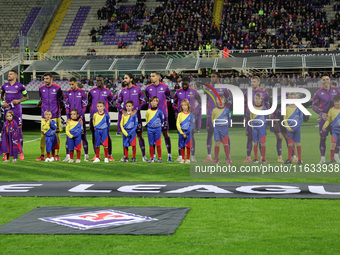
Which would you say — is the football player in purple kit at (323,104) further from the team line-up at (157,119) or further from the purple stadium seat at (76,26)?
the purple stadium seat at (76,26)

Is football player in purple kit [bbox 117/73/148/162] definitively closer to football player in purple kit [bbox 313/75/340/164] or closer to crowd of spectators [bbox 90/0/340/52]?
football player in purple kit [bbox 313/75/340/164]

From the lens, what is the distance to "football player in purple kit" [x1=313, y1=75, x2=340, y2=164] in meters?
9.80

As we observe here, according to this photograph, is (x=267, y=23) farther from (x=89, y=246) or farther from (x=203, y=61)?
(x=89, y=246)

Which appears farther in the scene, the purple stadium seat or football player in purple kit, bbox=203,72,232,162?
the purple stadium seat

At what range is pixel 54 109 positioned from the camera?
12250mm

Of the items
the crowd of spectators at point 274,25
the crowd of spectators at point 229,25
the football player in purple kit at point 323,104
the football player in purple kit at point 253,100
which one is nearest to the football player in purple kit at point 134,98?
the football player in purple kit at point 253,100

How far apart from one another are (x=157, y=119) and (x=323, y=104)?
3.50 meters

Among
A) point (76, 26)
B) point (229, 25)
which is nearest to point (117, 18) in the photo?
point (76, 26)

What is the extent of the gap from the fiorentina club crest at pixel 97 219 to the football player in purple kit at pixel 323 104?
486 cm

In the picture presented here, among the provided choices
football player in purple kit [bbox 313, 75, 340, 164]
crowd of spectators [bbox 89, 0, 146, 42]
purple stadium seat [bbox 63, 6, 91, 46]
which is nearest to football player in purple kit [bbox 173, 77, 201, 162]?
football player in purple kit [bbox 313, 75, 340, 164]

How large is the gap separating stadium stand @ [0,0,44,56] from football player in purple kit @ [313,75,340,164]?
32.9 m

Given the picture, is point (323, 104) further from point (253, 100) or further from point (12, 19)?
point (12, 19)

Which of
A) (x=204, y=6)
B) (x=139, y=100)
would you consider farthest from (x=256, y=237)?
(x=204, y=6)

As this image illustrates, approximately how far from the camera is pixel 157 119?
11453 mm
